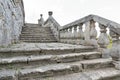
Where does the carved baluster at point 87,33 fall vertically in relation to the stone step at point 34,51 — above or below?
above

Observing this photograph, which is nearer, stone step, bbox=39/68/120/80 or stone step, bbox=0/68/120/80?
stone step, bbox=0/68/120/80

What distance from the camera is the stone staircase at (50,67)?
5.48 feet

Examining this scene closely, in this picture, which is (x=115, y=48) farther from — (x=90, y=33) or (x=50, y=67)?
(x=50, y=67)

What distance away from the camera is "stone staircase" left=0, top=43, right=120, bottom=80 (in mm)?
1671

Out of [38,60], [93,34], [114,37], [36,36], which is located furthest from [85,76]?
[36,36]

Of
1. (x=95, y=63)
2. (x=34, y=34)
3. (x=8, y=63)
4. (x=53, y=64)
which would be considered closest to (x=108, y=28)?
(x=95, y=63)

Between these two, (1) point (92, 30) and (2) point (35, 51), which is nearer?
(2) point (35, 51)

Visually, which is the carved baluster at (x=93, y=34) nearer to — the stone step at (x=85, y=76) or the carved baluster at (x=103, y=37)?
the carved baluster at (x=103, y=37)

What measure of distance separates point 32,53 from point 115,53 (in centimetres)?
170

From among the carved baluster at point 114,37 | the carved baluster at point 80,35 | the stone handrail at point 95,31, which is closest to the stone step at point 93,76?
the carved baluster at point 114,37

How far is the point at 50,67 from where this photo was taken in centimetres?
184

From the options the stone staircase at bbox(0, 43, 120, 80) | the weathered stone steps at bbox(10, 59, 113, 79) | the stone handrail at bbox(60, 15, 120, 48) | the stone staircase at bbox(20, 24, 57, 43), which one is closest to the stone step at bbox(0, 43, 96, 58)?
the stone staircase at bbox(0, 43, 120, 80)

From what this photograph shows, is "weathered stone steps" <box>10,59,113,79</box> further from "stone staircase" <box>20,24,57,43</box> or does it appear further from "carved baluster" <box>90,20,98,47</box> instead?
"stone staircase" <box>20,24,57,43</box>

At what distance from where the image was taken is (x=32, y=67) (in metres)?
1.84
